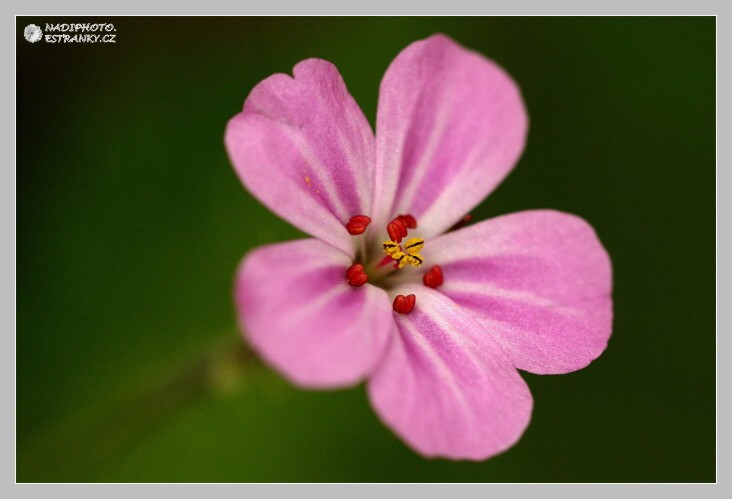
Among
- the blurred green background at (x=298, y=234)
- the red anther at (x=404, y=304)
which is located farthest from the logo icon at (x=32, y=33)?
the red anther at (x=404, y=304)

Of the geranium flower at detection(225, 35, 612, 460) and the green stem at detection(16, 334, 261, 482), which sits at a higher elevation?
the geranium flower at detection(225, 35, 612, 460)

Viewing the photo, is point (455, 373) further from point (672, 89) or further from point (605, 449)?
point (672, 89)

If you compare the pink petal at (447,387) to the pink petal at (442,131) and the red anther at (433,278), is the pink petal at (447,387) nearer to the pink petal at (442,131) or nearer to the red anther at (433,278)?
the red anther at (433,278)

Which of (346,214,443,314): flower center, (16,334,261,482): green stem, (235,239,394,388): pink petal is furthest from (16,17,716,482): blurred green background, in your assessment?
(235,239,394,388): pink petal

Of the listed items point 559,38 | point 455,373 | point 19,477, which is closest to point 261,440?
point 19,477

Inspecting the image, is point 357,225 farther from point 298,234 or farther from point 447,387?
point 298,234

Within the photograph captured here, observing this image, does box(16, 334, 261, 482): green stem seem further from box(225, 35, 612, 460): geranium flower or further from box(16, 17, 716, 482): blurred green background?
box(225, 35, 612, 460): geranium flower

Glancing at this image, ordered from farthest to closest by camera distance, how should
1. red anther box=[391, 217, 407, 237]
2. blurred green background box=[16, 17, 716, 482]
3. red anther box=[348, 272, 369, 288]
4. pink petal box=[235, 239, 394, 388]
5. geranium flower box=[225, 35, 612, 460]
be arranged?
blurred green background box=[16, 17, 716, 482] → red anther box=[391, 217, 407, 237] → red anther box=[348, 272, 369, 288] → geranium flower box=[225, 35, 612, 460] → pink petal box=[235, 239, 394, 388]
